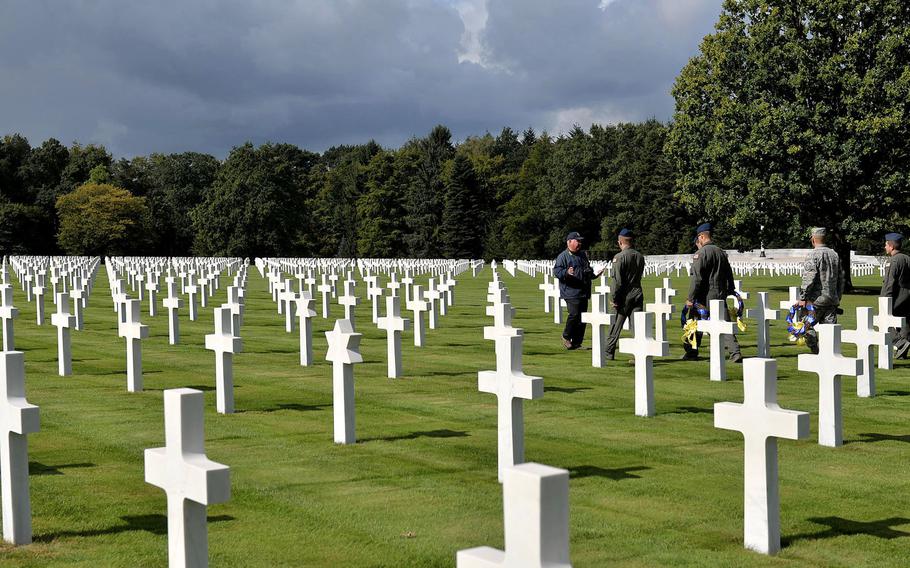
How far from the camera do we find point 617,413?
9859 mm

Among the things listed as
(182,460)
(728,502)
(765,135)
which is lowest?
(728,502)

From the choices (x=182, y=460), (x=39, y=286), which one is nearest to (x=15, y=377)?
(x=182, y=460)

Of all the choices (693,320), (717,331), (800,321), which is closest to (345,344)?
(717,331)

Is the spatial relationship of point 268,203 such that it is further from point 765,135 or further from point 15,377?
point 15,377

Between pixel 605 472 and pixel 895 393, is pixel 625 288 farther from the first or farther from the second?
pixel 605 472

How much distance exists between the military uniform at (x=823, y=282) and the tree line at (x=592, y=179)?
20771 mm

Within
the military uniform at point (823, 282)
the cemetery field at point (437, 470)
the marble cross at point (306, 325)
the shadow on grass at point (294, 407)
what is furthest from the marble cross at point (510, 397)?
the military uniform at point (823, 282)

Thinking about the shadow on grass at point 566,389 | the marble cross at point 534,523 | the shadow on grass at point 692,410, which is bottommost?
the shadow on grass at point 692,410

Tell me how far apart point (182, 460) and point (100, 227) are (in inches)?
3854

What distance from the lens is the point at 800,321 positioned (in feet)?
46.2

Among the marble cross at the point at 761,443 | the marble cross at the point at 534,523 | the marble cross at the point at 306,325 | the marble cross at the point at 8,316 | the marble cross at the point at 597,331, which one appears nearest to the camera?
the marble cross at the point at 534,523

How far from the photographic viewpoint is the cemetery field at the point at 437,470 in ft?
18.1

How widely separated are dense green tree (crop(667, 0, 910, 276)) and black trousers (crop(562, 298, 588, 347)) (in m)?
19.9

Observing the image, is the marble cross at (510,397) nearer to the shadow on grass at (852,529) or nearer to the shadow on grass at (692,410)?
the shadow on grass at (852,529)
